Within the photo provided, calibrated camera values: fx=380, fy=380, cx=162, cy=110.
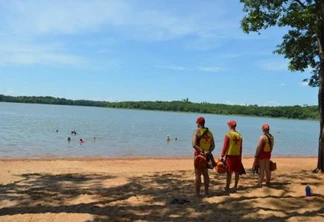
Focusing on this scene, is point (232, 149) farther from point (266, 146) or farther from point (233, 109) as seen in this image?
point (233, 109)

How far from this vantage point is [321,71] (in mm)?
11930

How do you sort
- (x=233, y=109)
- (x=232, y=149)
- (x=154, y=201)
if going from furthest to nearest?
(x=233, y=109) < (x=232, y=149) < (x=154, y=201)

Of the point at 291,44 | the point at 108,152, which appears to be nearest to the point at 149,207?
the point at 291,44

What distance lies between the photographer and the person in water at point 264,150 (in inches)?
376

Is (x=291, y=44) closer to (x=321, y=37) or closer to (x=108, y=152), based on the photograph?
(x=321, y=37)

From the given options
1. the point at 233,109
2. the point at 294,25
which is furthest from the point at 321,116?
the point at 233,109

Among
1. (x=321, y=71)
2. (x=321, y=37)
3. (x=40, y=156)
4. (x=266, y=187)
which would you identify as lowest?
(x=40, y=156)

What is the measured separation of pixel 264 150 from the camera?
962cm

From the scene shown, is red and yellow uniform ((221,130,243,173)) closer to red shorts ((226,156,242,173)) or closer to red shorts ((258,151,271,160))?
red shorts ((226,156,242,173))

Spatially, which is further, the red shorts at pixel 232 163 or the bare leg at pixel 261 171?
the bare leg at pixel 261 171

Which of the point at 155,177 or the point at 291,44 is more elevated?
the point at 291,44

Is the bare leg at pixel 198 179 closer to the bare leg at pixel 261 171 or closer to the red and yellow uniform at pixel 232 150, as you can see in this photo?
the red and yellow uniform at pixel 232 150

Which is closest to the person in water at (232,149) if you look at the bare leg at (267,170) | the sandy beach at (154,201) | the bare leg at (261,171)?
the sandy beach at (154,201)

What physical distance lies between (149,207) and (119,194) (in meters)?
1.55
